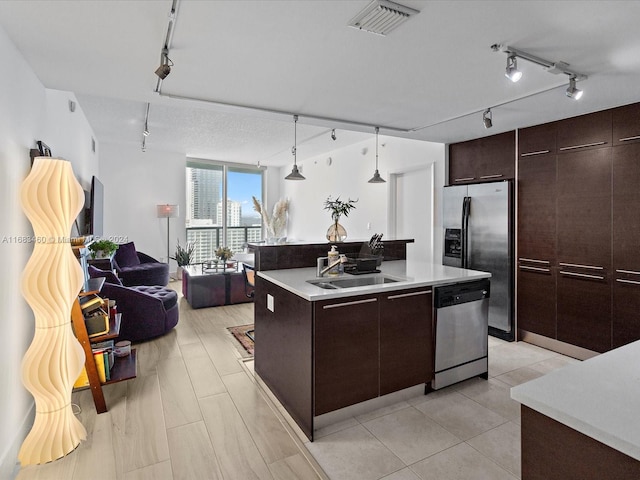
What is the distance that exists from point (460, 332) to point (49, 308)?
2818 mm

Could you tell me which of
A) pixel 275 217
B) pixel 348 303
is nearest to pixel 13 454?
pixel 348 303

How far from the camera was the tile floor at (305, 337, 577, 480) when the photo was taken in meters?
1.97

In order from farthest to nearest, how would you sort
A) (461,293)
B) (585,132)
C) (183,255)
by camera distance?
(183,255) → (585,132) → (461,293)

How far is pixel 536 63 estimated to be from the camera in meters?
2.29

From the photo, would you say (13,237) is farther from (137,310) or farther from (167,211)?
(167,211)

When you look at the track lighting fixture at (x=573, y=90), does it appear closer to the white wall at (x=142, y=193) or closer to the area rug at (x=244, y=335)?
the area rug at (x=244, y=335)

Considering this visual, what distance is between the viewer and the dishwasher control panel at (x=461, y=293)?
2.74m

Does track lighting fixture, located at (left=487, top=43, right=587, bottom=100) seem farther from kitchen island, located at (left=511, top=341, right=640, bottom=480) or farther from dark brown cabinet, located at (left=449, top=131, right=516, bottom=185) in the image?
kitchen island, located at (left=511, top=341, right=640, bottom=480)

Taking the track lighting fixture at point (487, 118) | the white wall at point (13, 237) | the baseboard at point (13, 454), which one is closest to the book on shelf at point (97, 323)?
the white wall at point (13, 237)

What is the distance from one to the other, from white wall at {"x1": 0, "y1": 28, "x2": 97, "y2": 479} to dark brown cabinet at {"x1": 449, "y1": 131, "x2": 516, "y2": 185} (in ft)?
14.2

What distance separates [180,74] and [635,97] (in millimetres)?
3610

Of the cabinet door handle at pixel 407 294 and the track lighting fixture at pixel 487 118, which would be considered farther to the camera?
the track lighting fixture at pixel 487 118

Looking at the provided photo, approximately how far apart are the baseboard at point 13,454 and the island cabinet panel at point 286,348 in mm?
1532

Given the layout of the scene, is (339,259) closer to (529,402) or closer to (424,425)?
(424,425)
